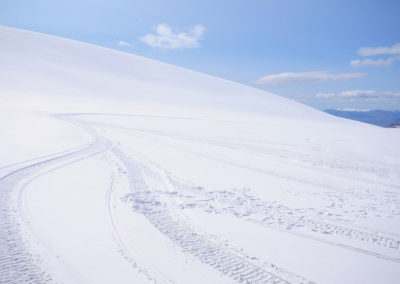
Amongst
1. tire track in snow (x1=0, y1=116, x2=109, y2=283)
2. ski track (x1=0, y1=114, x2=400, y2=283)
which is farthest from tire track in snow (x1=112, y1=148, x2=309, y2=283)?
tire track in snow (x1=0, y1=116, x2=109, y2=283)

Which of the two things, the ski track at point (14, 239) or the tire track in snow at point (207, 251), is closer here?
the ski track at point (14, 239)

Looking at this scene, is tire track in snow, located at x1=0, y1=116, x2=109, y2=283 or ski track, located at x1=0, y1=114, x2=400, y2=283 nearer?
tire track in snow, located at x1=0, y1=116, x2=109, y2=283

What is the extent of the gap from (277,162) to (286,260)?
6156 mm

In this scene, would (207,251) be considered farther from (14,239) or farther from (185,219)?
(14,239)

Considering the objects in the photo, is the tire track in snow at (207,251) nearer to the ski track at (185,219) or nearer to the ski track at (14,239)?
the ski track at (185,219)

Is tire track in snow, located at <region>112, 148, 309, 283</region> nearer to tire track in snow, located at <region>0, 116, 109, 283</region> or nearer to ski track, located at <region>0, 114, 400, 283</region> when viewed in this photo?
ski track, located at <region>0, 114, 400, 283</region>

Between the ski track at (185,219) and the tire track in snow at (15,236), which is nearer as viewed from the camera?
the tire track in snow at (15,236)

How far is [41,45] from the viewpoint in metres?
52.2

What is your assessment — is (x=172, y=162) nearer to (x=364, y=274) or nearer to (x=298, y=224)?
(x=298, y=224)

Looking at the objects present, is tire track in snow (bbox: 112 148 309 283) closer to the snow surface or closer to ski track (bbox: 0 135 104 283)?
the snow surface

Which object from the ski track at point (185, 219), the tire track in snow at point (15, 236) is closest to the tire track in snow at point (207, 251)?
the ski track at point (185, 219)

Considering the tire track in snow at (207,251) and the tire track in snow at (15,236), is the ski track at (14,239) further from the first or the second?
the tire track in snow at (207,251)

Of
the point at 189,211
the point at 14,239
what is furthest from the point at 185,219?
the point at 14,239

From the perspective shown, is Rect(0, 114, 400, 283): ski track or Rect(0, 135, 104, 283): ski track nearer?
Rect(0, 135, 104, 283): ski track
